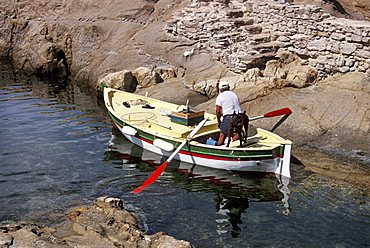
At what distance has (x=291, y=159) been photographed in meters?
14.5

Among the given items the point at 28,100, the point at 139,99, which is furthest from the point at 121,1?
the point at 139,99

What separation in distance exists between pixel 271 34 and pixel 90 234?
1314 cm

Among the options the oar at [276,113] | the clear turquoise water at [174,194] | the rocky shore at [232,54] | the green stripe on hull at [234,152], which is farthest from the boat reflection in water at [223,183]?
the oar at [276,113]

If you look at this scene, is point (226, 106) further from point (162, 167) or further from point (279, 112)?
point (279, 112)

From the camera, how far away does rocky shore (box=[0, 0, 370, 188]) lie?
52.3 ft

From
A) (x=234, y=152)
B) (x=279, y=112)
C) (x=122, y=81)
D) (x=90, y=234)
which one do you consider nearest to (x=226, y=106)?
(x=234, y=152)

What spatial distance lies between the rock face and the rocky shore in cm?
655

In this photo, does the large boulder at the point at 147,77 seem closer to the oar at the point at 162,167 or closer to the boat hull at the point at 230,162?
the boat hull at the point at 230,162

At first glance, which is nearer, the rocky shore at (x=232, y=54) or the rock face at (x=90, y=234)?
the rock face at (x=90, y=234)

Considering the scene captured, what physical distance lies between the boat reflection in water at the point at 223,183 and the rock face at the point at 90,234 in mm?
2237

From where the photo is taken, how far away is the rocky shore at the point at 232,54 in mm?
15945

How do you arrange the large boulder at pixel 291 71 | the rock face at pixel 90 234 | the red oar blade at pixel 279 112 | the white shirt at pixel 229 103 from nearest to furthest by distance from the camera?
the rock face at pixel 90 234 < the white shirt at pixel 229 103 < the red oar blade at pixel 279 112 < the large boulder at pixel 291 71

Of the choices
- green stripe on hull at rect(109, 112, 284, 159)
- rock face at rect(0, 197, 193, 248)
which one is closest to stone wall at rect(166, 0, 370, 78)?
green stripe on hull at rect(109, 112, 284, 159)

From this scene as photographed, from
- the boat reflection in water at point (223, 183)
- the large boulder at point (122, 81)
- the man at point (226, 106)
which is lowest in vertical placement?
the boat reflection in water at point (223, 183)
